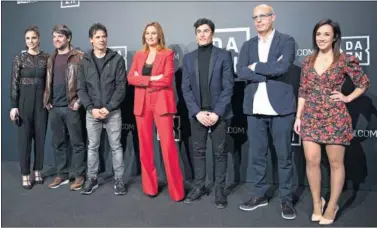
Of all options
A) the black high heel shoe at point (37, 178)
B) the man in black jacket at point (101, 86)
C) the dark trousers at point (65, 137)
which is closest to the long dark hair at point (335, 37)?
the man in black jacket at point (101, 86)

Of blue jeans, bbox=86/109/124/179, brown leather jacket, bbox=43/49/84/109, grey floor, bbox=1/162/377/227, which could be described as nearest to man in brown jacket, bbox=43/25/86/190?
brown leather jacket, bbox=43/49/84/109

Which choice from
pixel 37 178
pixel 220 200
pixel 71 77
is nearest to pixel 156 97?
pixel 71 77

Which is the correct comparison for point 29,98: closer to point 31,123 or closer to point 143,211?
point 31,123

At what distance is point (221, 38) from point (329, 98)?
1.44 meters

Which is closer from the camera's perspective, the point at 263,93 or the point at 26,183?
the point at 263,93

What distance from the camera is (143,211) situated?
2.96 meters

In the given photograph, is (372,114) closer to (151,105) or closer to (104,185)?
(151,105)

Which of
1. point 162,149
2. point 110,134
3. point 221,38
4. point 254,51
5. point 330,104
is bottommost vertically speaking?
point 162,149

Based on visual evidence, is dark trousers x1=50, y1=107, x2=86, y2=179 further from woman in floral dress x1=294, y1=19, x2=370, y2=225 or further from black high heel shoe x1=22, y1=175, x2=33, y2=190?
woman in floral dress x1=294, y1=19, x2=370, y2=225

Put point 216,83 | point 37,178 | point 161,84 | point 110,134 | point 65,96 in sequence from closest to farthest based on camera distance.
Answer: point 216,83 → point 161,84 → point 110,134 → point 65,96 → point 37,178

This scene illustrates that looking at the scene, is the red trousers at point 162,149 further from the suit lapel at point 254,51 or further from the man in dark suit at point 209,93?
the suit lapel at point 254,51

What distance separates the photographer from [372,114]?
3311 mm

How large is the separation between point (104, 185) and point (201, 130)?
126 cm

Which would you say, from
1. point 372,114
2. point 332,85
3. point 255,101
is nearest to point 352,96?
point 332,85
